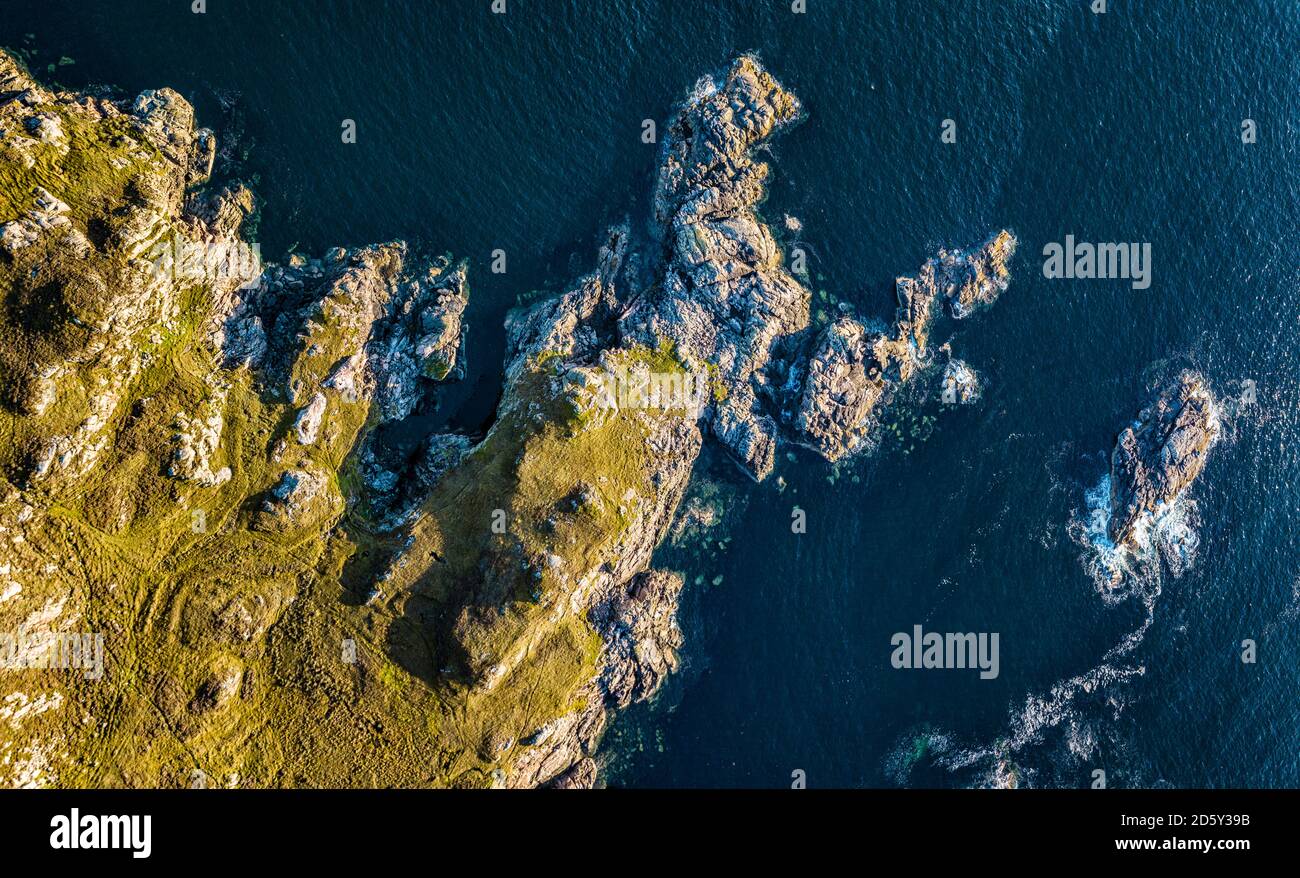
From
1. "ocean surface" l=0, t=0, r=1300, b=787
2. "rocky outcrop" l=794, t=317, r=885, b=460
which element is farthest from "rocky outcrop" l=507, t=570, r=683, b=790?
"rocky outcrop" l=794, t=317, r=885, b=460

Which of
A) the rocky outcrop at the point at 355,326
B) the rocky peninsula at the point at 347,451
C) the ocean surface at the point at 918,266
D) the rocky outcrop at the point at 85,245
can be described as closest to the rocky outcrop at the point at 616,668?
the rocky peninsula at the point at 347,451

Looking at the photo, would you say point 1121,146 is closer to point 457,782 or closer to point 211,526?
point 457,782

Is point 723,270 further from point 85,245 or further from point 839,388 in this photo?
point 85,245

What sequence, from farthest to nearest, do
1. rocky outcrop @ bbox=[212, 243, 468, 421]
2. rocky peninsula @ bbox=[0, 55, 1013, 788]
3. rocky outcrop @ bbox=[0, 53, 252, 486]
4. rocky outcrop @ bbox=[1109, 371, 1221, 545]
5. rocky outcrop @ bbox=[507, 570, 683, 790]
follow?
rocky outcrop @ bbox=[1109, 371, 1221, 545]
rocky outcrop @ bbox=[507, 570, 683, 790]
rocky outcrop @ bbox=[212, 243, 468, 421]
rocky peninsula @ bbox=[0, 55, 1013, 788]
rocky outcrop @ bbox=[0, 53, 252, 486]

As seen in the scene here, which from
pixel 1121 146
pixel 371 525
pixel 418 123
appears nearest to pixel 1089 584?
pixel 1121 146

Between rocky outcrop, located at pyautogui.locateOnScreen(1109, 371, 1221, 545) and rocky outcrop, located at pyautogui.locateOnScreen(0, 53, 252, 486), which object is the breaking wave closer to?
rocky outcrop, located at pyautogui.locateOnScreen(1109, 371, 1221, 545)
